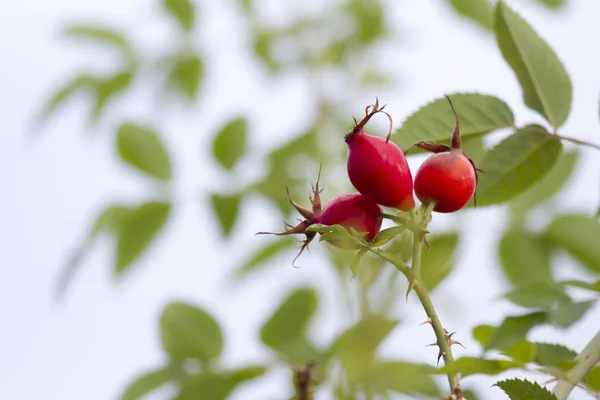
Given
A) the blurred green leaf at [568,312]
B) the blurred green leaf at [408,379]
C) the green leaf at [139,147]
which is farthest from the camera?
the green leaf at [139,147]

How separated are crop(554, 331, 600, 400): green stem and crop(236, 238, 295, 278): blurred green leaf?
111 centimetres

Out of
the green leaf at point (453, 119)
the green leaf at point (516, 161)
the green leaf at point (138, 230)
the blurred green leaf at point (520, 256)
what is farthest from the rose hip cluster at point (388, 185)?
the green leaf at point (138, 230)

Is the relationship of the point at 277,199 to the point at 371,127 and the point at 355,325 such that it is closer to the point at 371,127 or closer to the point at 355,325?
the point at 371,127

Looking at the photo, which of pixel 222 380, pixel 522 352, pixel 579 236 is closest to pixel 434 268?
pixel 522 352

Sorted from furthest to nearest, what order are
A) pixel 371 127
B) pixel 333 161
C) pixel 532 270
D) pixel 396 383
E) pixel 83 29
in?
pixel 83 29 < pixel 371 127 < pixel 333 161 < pixel 532 270 < pixel 396 383

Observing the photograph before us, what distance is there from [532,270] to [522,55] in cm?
71

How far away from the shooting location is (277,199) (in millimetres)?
1778

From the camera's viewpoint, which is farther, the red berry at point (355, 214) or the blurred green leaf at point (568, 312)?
the blurred green leaf at point (568, 312)

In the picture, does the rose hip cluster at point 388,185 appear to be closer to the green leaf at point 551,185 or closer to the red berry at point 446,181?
the red berry at point 446,181

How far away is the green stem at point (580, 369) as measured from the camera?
2.56 feet

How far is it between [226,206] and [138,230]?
0.21 metres

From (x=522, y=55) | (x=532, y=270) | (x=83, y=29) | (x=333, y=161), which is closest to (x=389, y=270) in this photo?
(x=522, y=55)

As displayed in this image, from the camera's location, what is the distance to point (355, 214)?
827mm

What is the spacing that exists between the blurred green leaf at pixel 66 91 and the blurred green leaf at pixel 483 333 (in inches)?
56.9
